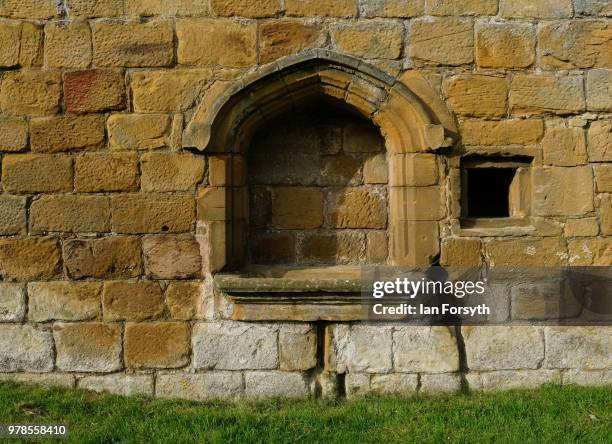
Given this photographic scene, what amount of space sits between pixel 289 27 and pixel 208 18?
24.4 inches

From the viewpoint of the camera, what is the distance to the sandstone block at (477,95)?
412cm

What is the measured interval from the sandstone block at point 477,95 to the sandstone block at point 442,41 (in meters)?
0.15

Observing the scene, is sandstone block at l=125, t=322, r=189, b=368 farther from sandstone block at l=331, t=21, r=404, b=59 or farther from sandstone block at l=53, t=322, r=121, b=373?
sandstone block at l=331, t=21, r=404, b=59

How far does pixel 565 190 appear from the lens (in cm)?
415

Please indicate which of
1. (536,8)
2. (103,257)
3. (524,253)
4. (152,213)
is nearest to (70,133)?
(152,213)

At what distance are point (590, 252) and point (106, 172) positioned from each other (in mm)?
3729

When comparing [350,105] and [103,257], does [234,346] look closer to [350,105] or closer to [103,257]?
[103,257]

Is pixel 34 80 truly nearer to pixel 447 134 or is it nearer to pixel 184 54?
pixel 184 54

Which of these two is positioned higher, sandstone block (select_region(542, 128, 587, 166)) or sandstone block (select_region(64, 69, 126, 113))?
sandstone block (select_region(64, 69, 126, 113))

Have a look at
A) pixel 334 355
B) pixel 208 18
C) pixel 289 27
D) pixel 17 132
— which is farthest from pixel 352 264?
pixel 17 132

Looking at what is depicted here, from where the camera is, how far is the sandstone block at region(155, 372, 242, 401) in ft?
13.5

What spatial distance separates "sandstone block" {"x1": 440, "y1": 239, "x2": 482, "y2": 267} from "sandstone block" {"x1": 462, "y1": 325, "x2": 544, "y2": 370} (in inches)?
21.4

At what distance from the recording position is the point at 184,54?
4133 mm

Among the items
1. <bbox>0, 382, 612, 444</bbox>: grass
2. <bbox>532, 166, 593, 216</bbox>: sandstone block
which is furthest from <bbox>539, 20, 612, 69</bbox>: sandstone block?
<bbox>0, 382, 612, 444</bbox>: grass
